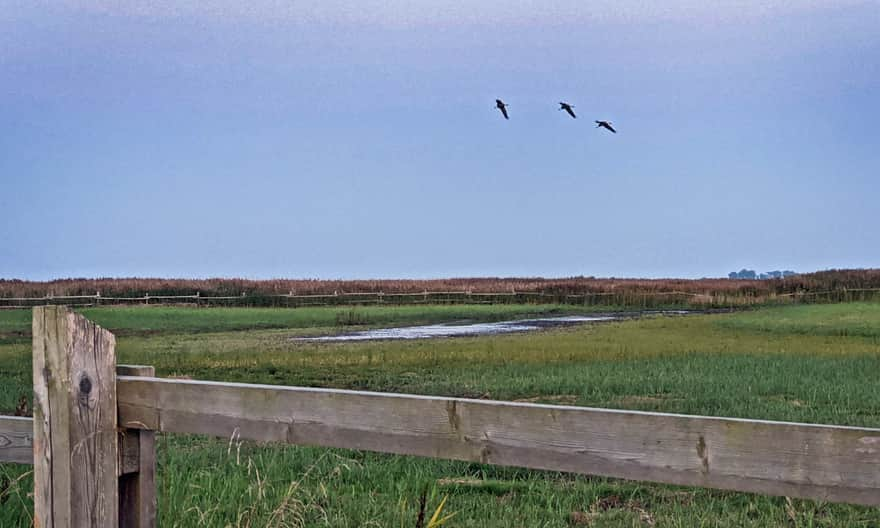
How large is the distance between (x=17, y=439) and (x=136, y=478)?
0.74 metres

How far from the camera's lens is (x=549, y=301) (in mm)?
55312

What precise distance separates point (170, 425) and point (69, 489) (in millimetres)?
484

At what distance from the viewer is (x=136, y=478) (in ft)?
12.7

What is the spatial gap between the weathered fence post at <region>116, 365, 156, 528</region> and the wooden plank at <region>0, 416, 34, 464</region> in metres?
0.58

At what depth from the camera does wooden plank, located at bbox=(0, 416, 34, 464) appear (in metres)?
4.14

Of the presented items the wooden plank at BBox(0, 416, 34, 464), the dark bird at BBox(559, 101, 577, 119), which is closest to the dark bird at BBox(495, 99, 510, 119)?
the dark bird at BBox(559, 101, 577, 119)

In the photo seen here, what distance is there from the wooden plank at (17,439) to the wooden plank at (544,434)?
659mm

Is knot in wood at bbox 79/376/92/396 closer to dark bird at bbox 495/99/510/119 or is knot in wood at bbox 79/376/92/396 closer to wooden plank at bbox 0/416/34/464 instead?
wooden plank at bbox 0/416/34/464

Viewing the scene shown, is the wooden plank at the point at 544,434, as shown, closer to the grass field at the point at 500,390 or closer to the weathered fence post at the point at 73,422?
the weathered fence post at the point at 73,422

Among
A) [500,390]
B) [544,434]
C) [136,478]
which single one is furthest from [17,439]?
[500,390]

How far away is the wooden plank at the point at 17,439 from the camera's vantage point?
13.6ft

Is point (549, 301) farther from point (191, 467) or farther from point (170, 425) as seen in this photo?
point (170, 425)

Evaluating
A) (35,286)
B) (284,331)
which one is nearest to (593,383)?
(284,331)

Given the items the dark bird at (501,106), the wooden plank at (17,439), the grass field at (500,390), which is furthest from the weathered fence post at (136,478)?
the dark bird at (501,106)
